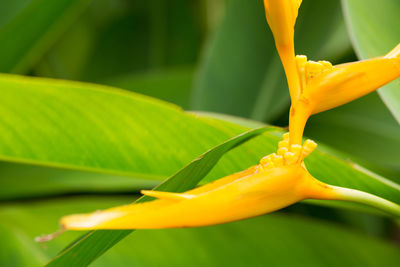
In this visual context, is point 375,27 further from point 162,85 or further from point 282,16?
point 162,85

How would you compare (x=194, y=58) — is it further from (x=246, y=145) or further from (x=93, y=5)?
(x=246, y=145)

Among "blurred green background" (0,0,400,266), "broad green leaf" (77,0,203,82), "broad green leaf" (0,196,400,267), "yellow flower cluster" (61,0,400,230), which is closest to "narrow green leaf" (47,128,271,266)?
"yellow flower cluster" (61,0,400,230)

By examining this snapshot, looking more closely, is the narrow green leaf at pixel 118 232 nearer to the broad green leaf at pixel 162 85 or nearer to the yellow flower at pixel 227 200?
the yellow flower at pixel 227 200

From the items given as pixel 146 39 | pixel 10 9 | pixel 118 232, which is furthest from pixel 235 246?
pixel 146 39

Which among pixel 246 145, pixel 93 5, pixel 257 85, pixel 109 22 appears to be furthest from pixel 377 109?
pixel 93 5

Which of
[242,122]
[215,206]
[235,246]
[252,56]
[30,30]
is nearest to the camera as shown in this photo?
[215,206]
